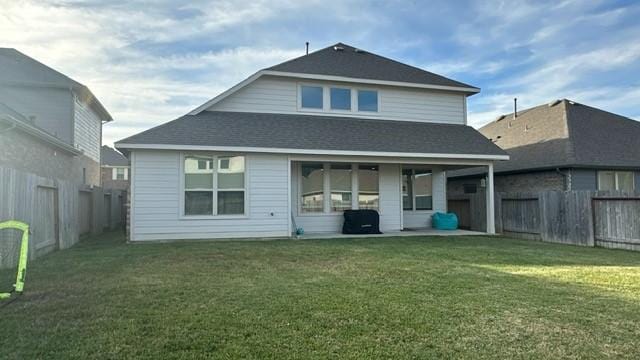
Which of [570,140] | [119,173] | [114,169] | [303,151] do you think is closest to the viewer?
[303,151]

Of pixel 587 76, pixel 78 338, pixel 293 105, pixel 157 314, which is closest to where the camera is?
pixel 78 338

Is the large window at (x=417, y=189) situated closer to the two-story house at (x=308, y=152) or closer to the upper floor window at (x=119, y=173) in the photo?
the two-story house at (x=308, y=152)

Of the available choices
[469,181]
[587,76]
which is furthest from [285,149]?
Result: [587,76]

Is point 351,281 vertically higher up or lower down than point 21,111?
lower down

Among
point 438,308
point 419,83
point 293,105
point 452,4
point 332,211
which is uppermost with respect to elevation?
point 452,4

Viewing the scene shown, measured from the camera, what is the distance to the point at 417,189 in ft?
53.3

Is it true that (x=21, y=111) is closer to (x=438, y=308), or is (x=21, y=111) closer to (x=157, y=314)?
(x=157, y=314)

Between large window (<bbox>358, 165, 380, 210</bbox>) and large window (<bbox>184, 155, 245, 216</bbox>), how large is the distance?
454 cm

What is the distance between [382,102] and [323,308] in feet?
37.2

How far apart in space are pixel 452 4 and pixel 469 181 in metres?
10.2

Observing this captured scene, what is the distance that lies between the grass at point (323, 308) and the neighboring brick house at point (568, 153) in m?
8.32

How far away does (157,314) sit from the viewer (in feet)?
15.0

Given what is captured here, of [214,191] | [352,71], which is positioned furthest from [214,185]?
[352,71]

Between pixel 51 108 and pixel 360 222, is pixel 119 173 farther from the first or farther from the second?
pixel 360 222
